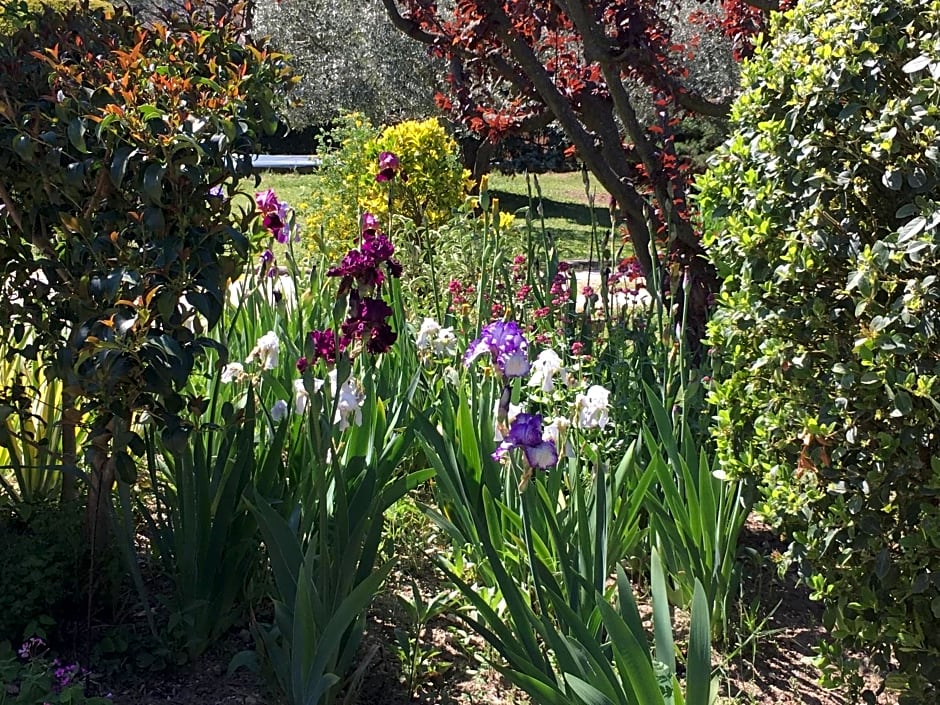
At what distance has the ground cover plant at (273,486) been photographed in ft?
6.61

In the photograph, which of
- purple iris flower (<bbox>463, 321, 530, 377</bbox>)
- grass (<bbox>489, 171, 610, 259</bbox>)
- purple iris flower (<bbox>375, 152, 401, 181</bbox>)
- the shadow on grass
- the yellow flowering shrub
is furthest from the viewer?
the shadow on grass

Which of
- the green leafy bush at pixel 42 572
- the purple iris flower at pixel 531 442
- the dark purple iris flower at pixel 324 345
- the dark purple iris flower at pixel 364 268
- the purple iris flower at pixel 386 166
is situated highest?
the purple iris flower at pixel 386 166

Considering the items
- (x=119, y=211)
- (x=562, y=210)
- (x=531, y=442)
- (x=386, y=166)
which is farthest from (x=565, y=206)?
(x=531, y=442)

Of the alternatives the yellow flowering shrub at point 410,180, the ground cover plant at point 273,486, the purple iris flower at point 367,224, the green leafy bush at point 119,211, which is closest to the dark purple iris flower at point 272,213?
the ground cover plant at point 273,486

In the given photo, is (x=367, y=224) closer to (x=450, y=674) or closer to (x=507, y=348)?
(x=507, y=348)

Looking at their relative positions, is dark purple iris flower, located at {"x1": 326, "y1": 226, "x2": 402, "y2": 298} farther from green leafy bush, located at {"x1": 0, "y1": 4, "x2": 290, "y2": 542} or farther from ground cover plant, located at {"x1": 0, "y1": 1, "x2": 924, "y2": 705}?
green leafy bush, located at {"x1": 0, "y1": 4, "x2": 290, "y2": 542}

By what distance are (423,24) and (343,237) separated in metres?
1.67

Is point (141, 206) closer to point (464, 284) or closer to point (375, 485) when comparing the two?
point (375, 485)

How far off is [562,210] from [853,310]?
525 inches

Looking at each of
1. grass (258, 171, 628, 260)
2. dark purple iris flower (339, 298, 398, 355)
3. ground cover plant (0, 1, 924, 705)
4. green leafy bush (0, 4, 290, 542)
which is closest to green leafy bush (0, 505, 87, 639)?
ground cover plant (0, 1, 924, 705)

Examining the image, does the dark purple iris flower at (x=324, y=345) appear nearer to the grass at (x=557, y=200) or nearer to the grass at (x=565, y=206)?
the grass at (x=565, y=206)

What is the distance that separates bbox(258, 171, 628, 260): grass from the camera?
11484 mm

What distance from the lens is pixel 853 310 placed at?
2139 millimetres

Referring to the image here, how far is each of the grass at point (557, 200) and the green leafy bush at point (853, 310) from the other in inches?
298
